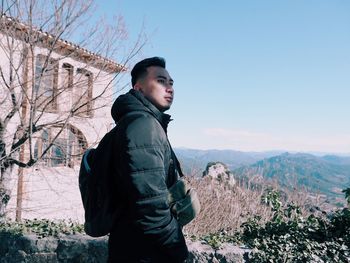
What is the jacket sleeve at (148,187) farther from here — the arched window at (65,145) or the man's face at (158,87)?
the arched window at (65,145)

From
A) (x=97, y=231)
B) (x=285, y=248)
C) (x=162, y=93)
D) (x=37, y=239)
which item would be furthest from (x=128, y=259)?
(x=37, y=239)

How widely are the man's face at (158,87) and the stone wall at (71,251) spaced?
210cm

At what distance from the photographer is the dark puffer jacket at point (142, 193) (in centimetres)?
156

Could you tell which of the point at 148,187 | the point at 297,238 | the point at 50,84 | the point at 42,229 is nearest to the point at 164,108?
the point at 148,187

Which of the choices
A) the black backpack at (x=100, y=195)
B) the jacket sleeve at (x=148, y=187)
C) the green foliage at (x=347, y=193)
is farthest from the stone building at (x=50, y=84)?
the jacket sleeve at (x=148, y=187)

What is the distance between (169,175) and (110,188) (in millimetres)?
333

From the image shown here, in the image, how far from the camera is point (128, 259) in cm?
166

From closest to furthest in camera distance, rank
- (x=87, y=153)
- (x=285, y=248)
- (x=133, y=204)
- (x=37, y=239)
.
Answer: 1. (x=133, y=204)
2. (x=87, y=153)
3. (x=285, y=248)
4. (x=37, y=239)

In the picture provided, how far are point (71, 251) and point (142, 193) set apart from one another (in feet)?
9.13

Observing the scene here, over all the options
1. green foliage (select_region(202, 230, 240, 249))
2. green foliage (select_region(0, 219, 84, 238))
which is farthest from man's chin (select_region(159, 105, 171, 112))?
green foliage (select_region(0, 219, 84, 238))

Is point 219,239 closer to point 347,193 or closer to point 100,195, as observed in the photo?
point 347,193

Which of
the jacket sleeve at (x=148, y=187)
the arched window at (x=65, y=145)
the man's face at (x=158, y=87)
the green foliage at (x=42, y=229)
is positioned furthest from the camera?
the arched window at (x=65, y=145)

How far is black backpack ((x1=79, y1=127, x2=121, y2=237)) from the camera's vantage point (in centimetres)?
172

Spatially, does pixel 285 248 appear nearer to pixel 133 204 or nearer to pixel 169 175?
pixel 169 175
